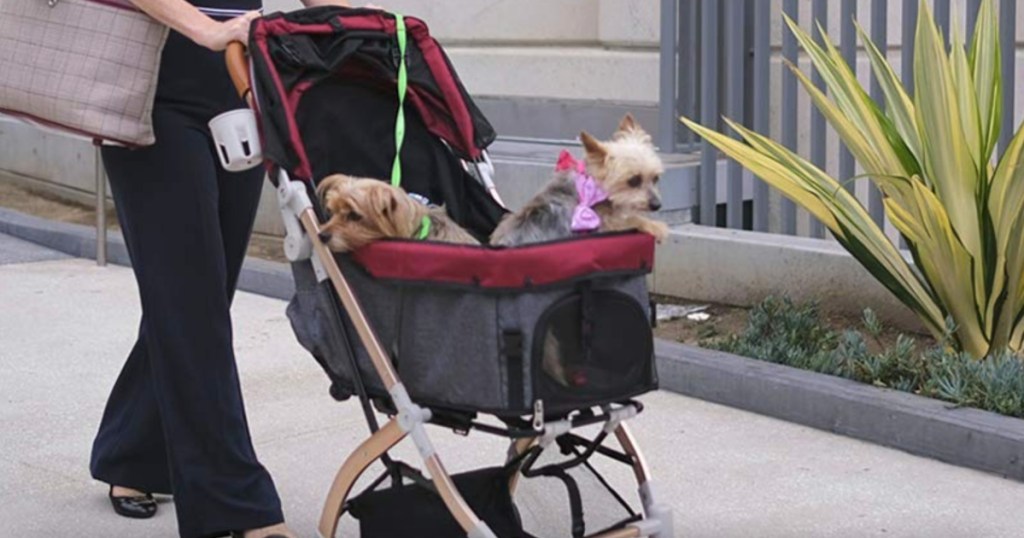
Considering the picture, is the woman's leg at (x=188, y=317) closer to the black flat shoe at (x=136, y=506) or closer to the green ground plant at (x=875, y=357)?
the black flat shoe at (x=136, y=506)

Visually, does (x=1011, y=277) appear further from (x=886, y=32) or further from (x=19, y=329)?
(x=19, y=329)

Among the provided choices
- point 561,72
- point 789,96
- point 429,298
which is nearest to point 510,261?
point 429,298

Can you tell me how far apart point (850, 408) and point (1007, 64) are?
1878 mm

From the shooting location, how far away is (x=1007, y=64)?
6.77 metres

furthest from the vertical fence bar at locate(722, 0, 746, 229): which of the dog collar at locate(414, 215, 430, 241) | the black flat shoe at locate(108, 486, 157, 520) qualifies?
the dog collar at locate(414, 215, 430, 241)

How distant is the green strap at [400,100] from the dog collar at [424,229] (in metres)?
0.41

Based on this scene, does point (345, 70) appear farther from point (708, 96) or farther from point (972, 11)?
point (708, 96)

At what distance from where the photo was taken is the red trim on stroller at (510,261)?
11.5ft

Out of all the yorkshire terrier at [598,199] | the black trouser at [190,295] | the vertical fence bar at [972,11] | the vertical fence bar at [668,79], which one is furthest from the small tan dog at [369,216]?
the vertical fence bar at [668,79]

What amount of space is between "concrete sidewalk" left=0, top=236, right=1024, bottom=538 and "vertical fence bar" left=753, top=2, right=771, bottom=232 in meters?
1.50

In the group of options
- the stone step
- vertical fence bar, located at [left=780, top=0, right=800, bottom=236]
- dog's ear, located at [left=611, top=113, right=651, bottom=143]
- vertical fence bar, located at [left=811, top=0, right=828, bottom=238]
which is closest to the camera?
dog's ear, located at [left=611, top=113, right=651, bottom=143]

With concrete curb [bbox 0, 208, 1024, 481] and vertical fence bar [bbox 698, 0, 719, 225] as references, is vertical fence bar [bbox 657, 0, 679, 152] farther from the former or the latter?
concrete curb [bbox 0, 208, 1024, 481]

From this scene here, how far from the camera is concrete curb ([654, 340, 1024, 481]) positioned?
525 cm

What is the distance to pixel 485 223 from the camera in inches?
169
